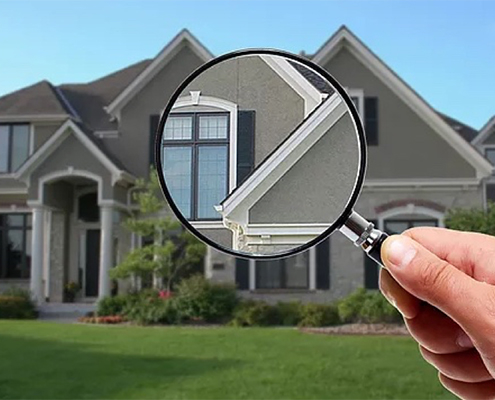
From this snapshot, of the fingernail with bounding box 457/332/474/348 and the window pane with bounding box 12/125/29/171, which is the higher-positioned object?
the window pane with bounding box 12/125/29/171

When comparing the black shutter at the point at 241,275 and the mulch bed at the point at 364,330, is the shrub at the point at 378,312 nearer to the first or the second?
the mulch bed at the point at 364,330

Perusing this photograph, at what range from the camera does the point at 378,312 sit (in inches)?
539

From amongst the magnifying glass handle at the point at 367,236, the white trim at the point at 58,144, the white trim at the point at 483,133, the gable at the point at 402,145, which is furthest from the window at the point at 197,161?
the white trim at the point at 483,133

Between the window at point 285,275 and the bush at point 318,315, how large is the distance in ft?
6.28

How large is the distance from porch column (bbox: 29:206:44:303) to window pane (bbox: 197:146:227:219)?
55.0 ft

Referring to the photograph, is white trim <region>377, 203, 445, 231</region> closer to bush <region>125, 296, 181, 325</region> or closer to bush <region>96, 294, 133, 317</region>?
bush <region>125, 296, 181, 325</region>

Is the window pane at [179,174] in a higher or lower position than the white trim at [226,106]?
lower

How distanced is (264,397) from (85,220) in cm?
1381

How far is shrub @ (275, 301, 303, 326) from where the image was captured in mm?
14627

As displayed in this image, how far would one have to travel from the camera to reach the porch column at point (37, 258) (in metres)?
17.5

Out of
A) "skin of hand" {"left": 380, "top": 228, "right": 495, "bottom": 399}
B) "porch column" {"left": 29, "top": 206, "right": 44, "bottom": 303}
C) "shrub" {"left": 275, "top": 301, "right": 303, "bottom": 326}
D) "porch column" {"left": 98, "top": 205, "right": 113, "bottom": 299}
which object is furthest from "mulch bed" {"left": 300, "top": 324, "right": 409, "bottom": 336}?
"skin of hand" {"left": 380, "top": 228, "right": 495, "bottom": 399}

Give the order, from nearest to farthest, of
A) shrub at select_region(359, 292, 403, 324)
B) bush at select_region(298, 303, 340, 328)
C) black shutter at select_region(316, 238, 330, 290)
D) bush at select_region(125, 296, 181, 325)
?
shrub at select_region(359, 292, 403, 324) → bush at select_region(298, 303, 340, 328) → bush at select_region(125, 296, 181, 325) → black shutter at select_region(316, 238, 330, 290)

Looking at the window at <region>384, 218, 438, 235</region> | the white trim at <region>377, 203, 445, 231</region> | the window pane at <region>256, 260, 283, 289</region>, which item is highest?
the white trim at <region>377, 203, 445, 231</region>

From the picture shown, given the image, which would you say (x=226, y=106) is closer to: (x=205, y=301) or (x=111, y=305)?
(x=205, y=301)
